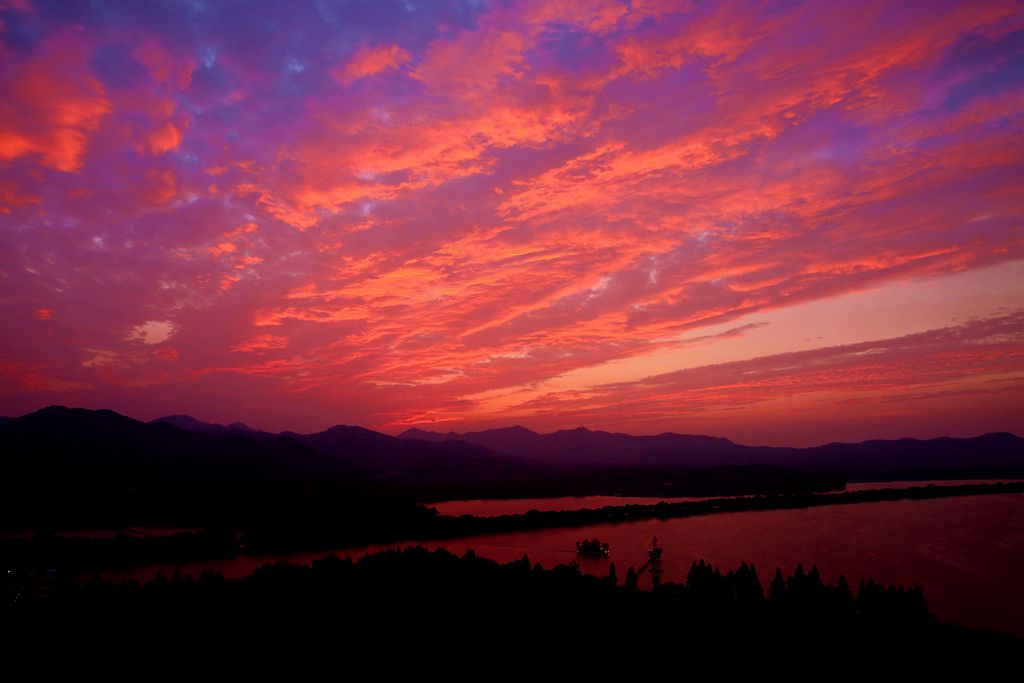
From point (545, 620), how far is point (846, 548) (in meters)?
58.5

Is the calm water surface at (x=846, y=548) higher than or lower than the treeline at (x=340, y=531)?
lower

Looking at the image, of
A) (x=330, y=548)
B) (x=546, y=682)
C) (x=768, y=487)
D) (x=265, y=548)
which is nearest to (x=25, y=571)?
(x=265, y=548)

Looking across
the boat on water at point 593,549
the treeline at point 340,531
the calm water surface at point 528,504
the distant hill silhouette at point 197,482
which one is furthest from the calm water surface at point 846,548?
the distant hill silhouette at point 197,482

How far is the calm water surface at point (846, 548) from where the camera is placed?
59.1 metres

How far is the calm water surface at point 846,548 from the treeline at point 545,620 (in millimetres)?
14169

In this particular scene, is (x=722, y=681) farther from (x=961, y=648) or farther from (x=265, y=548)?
(x=265, y=548)

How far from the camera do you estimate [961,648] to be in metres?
37.0

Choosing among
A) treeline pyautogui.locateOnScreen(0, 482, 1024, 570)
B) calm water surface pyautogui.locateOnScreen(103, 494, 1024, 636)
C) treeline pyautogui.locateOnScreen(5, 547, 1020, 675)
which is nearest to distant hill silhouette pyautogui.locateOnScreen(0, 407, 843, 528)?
treeline pyautogui.locateOnScreen(0, 482, 1024, 570)

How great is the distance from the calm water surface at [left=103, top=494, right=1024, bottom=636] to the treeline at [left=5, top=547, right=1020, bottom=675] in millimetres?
14169

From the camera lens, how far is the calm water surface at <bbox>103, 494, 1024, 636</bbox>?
59084 mm

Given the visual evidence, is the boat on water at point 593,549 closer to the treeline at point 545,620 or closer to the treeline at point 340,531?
the treeline at point 340,531

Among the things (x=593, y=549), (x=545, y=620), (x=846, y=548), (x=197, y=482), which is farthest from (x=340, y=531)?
(x=846, y=548)

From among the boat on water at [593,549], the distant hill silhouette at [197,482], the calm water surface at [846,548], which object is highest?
the distant hill silhouette at [197,482]

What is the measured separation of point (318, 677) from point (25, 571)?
5403 centimetres
